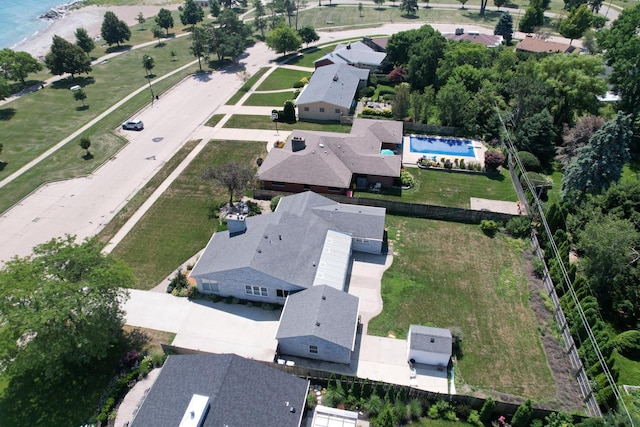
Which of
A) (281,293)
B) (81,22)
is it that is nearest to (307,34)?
(81,22)

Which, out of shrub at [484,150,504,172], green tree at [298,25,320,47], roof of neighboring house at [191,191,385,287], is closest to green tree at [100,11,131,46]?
green tree at [298,25,320,47]

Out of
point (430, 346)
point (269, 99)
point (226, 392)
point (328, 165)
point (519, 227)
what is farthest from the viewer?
point (269, 99)

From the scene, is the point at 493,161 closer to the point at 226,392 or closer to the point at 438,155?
the point at 438,155

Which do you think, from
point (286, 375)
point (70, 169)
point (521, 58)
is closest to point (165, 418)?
point (286, 375)

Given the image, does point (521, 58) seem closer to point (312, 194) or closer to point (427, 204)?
point (427, 204)

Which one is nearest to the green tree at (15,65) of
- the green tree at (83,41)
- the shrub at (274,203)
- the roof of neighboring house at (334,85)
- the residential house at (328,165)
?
the green tree at (83,41)

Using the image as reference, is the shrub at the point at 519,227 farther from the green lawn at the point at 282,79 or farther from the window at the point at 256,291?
the green lawn at the point at 282,79

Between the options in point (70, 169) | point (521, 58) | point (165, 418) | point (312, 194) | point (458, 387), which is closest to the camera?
point (165, 418)
